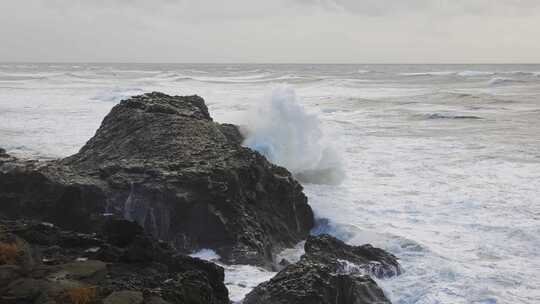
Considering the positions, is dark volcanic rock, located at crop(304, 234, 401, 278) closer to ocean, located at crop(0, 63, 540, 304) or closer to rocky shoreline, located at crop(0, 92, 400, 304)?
rocky shoreline, located at crop(0, 92, 400, 304)

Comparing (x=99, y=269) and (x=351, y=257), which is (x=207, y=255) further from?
(x=99, y=269)

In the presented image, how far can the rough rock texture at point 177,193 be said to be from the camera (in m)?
11.5

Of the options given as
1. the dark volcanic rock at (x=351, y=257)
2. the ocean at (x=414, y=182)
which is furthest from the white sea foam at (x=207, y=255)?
the dark volcanic rock at (x=351, y=257)

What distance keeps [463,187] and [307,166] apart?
14.8 feet

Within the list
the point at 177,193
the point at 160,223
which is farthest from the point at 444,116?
the point at 160,223

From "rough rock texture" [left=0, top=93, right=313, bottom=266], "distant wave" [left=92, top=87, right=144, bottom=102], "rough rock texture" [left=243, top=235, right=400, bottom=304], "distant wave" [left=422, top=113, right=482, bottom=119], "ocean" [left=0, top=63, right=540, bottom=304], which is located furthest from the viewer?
"distant wave" [left=92, top=87, right=144, bottom=102]

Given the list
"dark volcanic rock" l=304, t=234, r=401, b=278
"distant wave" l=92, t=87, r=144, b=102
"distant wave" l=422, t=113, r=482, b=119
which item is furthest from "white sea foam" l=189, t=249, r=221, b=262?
"distant wave" l=92, t=87, r=144, b=102

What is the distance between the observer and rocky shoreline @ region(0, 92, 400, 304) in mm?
7195

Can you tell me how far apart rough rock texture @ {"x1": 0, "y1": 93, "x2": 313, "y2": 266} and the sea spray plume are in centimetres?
428

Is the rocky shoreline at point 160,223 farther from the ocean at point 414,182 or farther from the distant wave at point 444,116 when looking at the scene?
the distant wave at point 444,116

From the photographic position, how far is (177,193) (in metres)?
11.6

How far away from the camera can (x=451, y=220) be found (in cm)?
1450

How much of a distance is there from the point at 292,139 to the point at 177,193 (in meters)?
7.87

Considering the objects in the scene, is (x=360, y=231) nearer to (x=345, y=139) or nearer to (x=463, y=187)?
(x=463, y=187)
